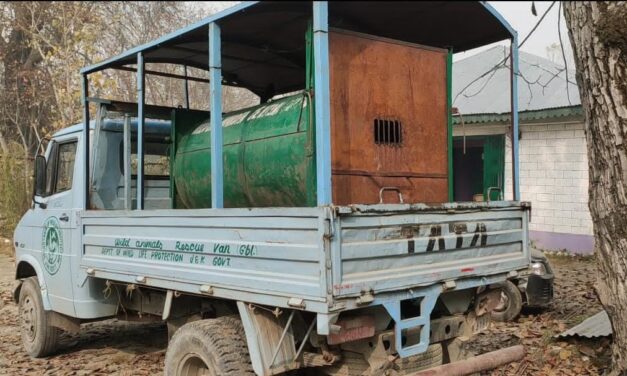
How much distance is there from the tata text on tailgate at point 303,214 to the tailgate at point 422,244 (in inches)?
0.5

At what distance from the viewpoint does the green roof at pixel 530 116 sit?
35.6ft

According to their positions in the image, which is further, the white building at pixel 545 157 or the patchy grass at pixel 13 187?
the patchy grass at pixel 13 187

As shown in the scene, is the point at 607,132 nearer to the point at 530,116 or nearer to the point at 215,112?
the point at 215,112

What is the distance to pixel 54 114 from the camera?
15195 millimetres

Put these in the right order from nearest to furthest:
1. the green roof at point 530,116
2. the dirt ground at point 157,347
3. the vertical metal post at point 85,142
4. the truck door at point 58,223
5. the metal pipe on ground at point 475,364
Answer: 1. the metal pipe on ground at point 475,364
2. the dirt ground at point 157,347
3. the vertical metal post at point 85,142
4. the truck door at point 58,223
5. the green roof at point 530,116

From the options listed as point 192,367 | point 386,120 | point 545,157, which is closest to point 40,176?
point 192,367

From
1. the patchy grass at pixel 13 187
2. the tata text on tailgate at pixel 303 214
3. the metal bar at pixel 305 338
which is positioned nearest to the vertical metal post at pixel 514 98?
the tata text on tailgate at pixel 303 214

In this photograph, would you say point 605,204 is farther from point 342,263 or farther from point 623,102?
point 342,263

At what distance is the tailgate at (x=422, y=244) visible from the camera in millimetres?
3008

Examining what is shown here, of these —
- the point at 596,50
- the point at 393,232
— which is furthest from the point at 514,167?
the point at 393,232

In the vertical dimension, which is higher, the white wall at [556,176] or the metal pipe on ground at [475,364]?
the white wall at [556,176]

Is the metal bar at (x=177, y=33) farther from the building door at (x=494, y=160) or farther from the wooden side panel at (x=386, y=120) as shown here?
the building door at (x=494, y=160)

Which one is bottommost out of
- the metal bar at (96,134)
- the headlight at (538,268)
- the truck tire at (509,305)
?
the truck tire at (509,305)

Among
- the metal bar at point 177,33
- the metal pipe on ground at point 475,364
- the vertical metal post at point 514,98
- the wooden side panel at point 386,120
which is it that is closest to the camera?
the metal pipe on ground at point 475,364
